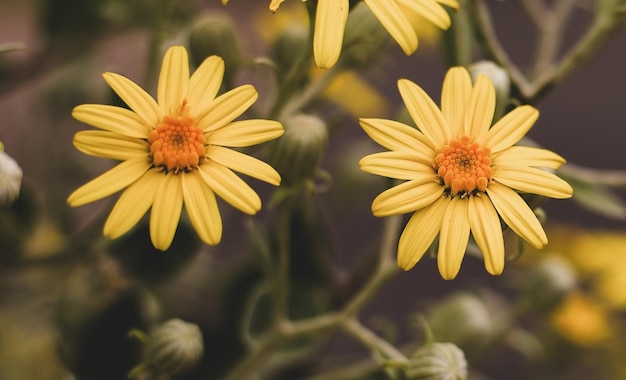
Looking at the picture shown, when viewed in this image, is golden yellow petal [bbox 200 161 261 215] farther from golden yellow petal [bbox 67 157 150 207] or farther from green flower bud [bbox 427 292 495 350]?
green flower bud [bbox 427 292 495 350]

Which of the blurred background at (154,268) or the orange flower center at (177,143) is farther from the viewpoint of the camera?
the blurred background at (154,268)

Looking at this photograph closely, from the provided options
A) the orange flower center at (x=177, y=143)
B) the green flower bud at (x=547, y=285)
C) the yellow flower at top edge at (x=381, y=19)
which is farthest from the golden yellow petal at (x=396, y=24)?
the green flower bud at (x=547, y=285)

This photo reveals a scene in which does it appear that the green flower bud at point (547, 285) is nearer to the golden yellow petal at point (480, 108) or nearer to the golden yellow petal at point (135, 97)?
the golden yellow petal at point (480, 108)

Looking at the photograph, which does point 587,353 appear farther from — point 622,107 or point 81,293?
point 622,107

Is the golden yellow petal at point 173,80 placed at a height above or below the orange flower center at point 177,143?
above

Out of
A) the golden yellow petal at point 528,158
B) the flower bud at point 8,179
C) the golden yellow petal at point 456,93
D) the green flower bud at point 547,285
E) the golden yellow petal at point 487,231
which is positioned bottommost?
the green flower bud at point 547,285

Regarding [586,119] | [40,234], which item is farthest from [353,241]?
[40,234]
